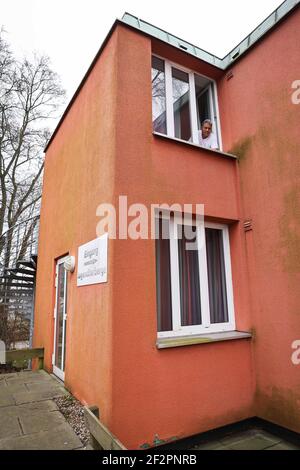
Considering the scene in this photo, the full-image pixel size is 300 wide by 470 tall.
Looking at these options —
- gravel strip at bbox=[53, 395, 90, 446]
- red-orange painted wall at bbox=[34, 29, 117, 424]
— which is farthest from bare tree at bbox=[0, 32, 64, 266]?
gravel strip at bbox=[53, 395, 90, 446]

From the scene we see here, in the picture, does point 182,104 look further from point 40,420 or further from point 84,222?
point 40,420

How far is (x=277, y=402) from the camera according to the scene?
3.57 metres

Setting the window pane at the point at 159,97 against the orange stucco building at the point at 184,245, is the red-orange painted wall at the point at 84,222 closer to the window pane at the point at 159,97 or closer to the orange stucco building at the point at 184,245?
the orange stucco building at the point at 184,245

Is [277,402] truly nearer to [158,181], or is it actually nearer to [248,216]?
[248,216]

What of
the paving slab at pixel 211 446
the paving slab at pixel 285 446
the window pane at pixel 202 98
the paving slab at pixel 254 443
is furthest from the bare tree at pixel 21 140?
the paving slab at pixel 285 446

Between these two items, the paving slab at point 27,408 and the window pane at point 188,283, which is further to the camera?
the window pane at point 188,283

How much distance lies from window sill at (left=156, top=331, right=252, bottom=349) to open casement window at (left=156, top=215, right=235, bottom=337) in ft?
0.31

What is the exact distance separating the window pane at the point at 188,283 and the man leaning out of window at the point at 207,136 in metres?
1.72

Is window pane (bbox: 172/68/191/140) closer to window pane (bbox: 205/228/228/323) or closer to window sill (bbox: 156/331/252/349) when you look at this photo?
window pane (bbox: 205/228/228/323)

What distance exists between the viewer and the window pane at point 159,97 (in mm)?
4379

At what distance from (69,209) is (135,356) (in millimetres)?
3058

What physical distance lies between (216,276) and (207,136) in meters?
2.44

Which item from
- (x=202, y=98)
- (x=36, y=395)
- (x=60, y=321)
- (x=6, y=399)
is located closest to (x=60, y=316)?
(x=60, y=321)
